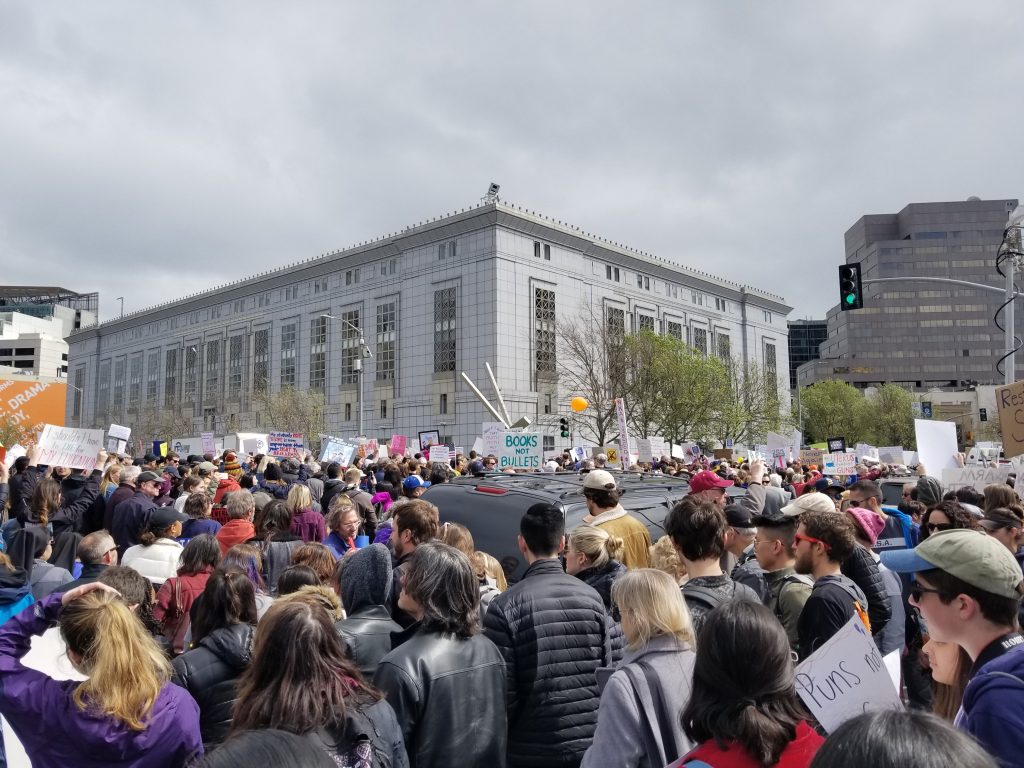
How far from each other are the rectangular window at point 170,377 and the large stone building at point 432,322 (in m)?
0.25

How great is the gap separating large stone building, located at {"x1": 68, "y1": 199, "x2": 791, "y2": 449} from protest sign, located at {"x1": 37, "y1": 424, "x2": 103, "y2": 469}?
136 feet

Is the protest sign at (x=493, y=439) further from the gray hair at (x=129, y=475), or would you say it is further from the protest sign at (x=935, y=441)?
the gray hair at (x=129, y=475)

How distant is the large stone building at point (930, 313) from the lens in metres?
140

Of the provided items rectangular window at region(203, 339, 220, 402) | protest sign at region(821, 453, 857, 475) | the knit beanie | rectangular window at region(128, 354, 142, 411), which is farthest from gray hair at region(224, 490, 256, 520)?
rectangular window at region(128, 354, 142, 411)

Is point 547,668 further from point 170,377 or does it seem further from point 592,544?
point 170,377

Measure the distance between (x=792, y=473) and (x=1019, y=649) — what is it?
1499cm

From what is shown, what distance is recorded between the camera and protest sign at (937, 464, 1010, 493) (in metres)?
10.5

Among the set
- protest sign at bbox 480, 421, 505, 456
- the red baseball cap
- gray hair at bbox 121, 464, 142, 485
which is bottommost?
the red baseball cap

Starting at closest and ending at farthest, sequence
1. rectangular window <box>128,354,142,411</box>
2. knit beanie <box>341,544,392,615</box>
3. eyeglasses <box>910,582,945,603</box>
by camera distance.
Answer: eyeglasses <box>910,582,945,603</box>
knit beanie <box>341,544,392,615</box>
rectangular window <box>128,354,142,411</box>

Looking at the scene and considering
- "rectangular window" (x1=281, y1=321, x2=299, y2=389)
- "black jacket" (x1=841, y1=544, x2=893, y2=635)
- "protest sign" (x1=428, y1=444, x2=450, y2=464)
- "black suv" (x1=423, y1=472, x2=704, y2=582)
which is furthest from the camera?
"rectangular window" (x1=281, y1=321, x2=299, y2=389)

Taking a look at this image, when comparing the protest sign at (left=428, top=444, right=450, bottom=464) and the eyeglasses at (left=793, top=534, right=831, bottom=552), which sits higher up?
the protest sign at (left=428, top=444, right=450, bottom=464)

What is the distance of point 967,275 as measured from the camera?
14450 cm

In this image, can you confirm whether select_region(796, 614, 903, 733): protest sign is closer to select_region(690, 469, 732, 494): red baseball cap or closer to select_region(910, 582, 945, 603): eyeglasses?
select_region(910, 582, 945, 603): eyeglasses

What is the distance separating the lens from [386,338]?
68438mm
